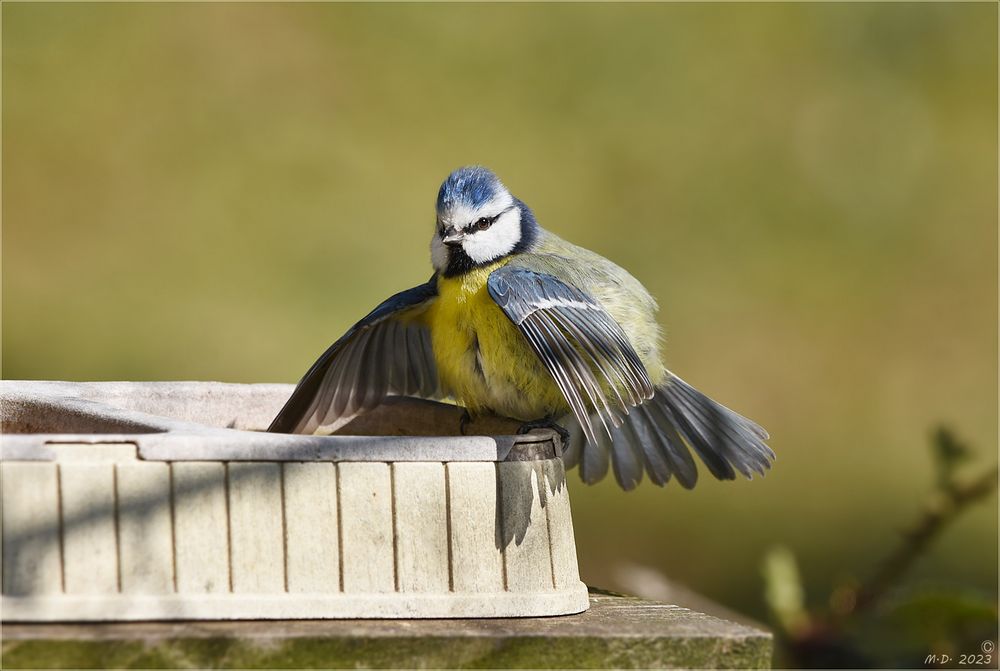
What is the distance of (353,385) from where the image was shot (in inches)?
129

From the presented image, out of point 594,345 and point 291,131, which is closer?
point 594,345

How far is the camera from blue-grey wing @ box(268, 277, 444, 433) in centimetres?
309

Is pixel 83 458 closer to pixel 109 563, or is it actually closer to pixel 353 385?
pixel 109 563

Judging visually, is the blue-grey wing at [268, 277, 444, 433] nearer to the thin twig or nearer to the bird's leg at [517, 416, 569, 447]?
the bird's leg at [517, 416, 569, 447]

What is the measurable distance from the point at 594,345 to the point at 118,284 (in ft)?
14.9

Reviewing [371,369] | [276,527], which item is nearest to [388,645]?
[276,527]

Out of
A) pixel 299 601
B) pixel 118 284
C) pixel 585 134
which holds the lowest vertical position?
pixel 299 601

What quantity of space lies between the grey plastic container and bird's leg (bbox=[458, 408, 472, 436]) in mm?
731

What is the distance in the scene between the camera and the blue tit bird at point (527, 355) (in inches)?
113

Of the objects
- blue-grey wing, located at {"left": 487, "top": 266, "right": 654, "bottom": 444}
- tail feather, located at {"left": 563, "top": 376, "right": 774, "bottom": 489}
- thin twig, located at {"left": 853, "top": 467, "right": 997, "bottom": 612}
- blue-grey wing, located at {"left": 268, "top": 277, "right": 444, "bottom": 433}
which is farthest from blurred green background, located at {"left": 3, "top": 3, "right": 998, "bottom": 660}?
blue-grey wing, located at {"left": 487, "top": 266, "right": 654, "bottom": 444}

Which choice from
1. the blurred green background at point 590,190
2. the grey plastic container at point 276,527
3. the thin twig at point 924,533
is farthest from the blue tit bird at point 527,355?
the blurred green background at point 590,190

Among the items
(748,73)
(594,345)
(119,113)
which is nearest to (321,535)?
(594,345)

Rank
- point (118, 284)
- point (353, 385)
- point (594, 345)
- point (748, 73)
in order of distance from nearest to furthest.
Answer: point (594, 345), point (353, 385), point (118, 284), point (748, 73)

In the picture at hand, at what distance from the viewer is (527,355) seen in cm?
296
